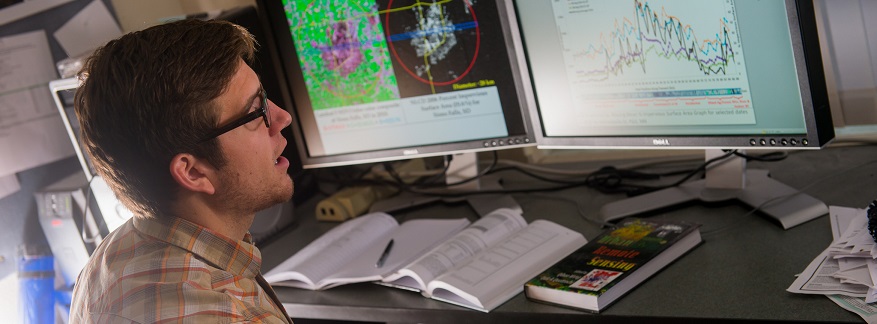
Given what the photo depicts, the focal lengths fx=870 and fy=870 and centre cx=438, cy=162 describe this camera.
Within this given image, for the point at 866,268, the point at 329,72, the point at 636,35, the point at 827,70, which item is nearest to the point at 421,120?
the point at 329,72

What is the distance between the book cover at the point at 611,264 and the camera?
119 centimetres

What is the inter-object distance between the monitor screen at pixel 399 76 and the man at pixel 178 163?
1.45 ft

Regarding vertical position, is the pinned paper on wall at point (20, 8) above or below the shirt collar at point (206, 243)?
above

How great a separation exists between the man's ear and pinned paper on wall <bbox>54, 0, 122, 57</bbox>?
2.38 feet

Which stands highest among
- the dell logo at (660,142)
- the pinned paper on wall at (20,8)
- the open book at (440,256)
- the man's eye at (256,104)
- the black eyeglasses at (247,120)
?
the pinned paper on wall at (20,8)

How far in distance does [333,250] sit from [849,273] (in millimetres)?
831

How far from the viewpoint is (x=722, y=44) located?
125 centimetres

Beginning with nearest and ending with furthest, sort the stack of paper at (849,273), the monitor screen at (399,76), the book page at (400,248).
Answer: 1. the stack of paper at (849,273)
2. the book page at (400,248)
3. the monitor screen at (399,76)

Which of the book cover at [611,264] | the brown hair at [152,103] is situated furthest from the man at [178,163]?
the book cover at [611,264]

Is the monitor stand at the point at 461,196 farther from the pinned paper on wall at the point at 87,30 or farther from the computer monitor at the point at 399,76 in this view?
the pinned paper on wall at the point at 87,30

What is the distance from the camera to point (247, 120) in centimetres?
112

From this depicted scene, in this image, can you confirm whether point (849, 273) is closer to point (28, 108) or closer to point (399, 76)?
point (399, 76)

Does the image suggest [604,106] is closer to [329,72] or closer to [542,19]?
[542,19]

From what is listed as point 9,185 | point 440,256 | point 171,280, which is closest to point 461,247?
point 440,256
